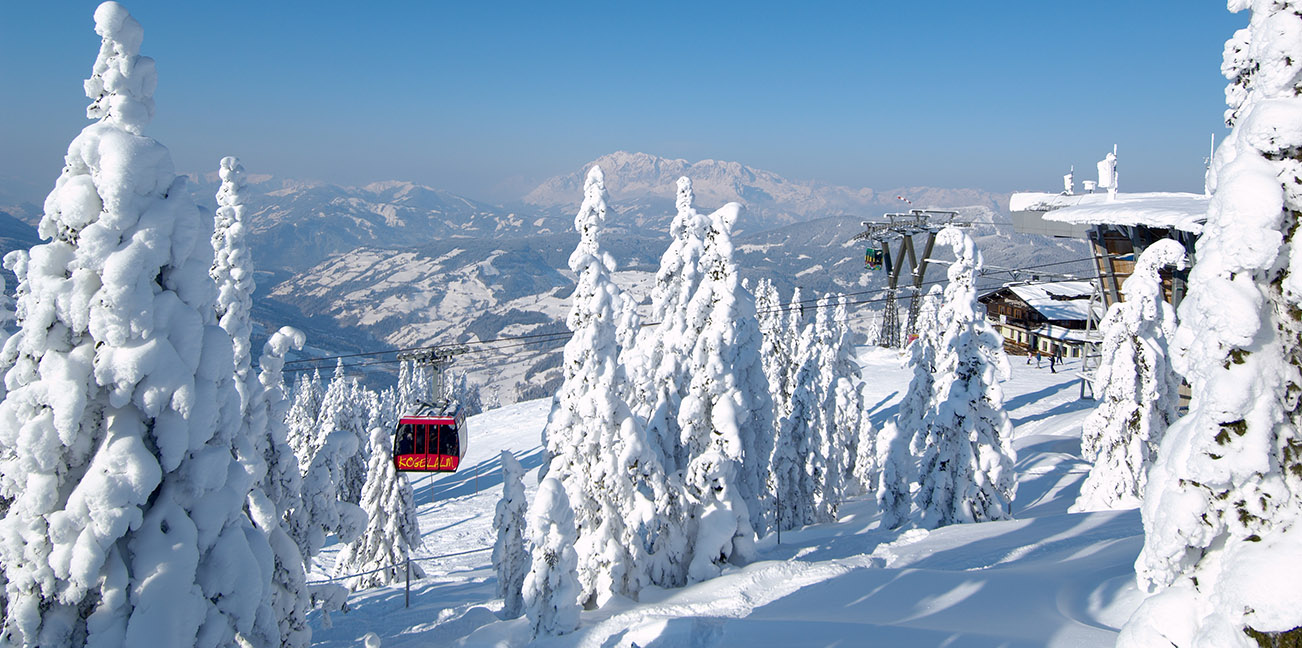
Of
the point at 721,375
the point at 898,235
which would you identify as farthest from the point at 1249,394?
the point at 898,235

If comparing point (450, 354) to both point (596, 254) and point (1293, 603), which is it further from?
point (1293, 603)

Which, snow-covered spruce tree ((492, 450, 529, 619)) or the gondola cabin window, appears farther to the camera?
the gondola cabin window

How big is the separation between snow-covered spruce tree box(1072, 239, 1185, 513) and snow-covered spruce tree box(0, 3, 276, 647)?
21497 mm

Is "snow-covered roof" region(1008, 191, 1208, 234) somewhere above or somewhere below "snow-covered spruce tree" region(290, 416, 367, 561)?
above

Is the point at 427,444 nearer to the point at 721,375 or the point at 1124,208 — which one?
the point at 721,375

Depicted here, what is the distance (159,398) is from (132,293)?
93cm

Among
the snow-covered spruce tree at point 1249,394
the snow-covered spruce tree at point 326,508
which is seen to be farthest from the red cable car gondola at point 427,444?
the snow-covered spruce tree at point 1249,394

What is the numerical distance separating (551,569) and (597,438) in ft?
8.70

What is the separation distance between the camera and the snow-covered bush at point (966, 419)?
18.2 meters

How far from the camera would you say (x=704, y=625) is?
35.2ft

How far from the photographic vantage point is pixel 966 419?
18.9 meters

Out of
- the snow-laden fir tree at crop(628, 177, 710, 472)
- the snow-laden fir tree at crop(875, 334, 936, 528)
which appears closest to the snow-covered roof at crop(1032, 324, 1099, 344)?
the snow-laden fir tree at crop(875, 334, 936, 528)

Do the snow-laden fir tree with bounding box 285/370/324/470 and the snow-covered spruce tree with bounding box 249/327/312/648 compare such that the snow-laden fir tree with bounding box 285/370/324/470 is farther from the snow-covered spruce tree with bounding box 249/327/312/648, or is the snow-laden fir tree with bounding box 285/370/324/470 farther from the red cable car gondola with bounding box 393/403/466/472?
the snow-covered spruce tree with bounding box 249/327/312/648

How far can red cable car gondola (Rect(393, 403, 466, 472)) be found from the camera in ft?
69.6
